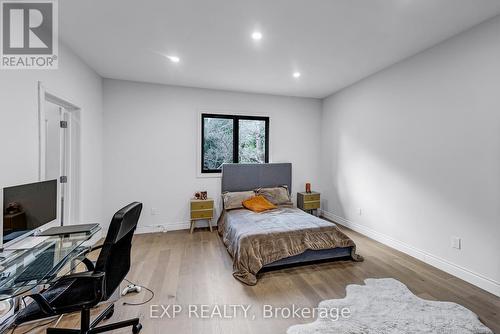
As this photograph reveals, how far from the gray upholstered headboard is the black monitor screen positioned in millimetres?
2697

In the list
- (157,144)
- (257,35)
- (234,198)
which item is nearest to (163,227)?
(234,198)

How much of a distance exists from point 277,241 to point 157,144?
2.84 meters

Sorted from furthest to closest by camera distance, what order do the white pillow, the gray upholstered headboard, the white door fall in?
the gray upholstered headboard, the white pillow, the white door

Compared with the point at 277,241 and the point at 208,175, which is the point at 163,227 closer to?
the point at 208,175

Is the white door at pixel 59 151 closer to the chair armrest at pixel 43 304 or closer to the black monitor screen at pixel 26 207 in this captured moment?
the black monitor screen at pixel 26 207

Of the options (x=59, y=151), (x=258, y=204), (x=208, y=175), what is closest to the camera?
(x=59, y=151)

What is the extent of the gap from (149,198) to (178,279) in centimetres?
202

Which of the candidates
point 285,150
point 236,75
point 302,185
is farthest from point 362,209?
point 236,75

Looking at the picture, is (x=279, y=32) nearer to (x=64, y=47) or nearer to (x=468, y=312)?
(x=64, y=47)

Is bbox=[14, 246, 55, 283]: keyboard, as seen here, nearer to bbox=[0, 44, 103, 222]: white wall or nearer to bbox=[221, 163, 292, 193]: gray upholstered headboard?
bbox=[0, 44, 103, 222]: white wall

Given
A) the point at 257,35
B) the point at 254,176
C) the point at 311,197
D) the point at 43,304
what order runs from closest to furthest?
the point at 43,304 < the point at 257,35 < the point at 254,176 < the point at 311,197

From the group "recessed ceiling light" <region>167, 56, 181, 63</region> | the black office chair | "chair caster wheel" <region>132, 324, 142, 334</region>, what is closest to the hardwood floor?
"chair caster wheel" <region>132, 324, 142, 334</region>

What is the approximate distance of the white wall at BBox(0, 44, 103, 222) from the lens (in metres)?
1.93

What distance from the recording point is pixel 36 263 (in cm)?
157
